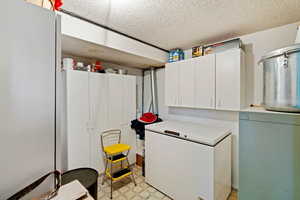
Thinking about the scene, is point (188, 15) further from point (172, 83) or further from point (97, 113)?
point (97, 113)

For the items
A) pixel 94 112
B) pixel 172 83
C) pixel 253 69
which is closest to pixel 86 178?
pixel 94 112

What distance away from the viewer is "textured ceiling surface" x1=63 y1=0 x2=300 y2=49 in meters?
1.29

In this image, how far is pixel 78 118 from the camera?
2029 millimetres

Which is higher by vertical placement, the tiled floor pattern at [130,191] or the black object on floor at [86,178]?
the black object on floor at [86,178]

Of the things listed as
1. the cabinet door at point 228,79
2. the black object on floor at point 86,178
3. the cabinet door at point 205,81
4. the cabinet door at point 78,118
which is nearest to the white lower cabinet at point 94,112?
the cabinet door at point 78,118

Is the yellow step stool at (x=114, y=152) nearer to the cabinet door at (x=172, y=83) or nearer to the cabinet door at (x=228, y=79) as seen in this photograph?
the cabinet door at (x=172, y=83)

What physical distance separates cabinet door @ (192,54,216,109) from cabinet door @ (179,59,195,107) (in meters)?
0.05

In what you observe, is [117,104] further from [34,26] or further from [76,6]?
[34,26]

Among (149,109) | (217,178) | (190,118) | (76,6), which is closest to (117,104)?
(149,109)

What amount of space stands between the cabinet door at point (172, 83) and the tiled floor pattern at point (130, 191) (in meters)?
1.43

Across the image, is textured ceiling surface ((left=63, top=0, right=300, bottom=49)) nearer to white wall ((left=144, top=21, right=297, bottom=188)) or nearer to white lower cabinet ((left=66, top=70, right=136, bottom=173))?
white wall ((left=144, top=21, right=297, bottom=188))

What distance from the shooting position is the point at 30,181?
580 mm

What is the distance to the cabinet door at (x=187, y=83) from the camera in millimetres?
2150

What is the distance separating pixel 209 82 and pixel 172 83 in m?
0.65
